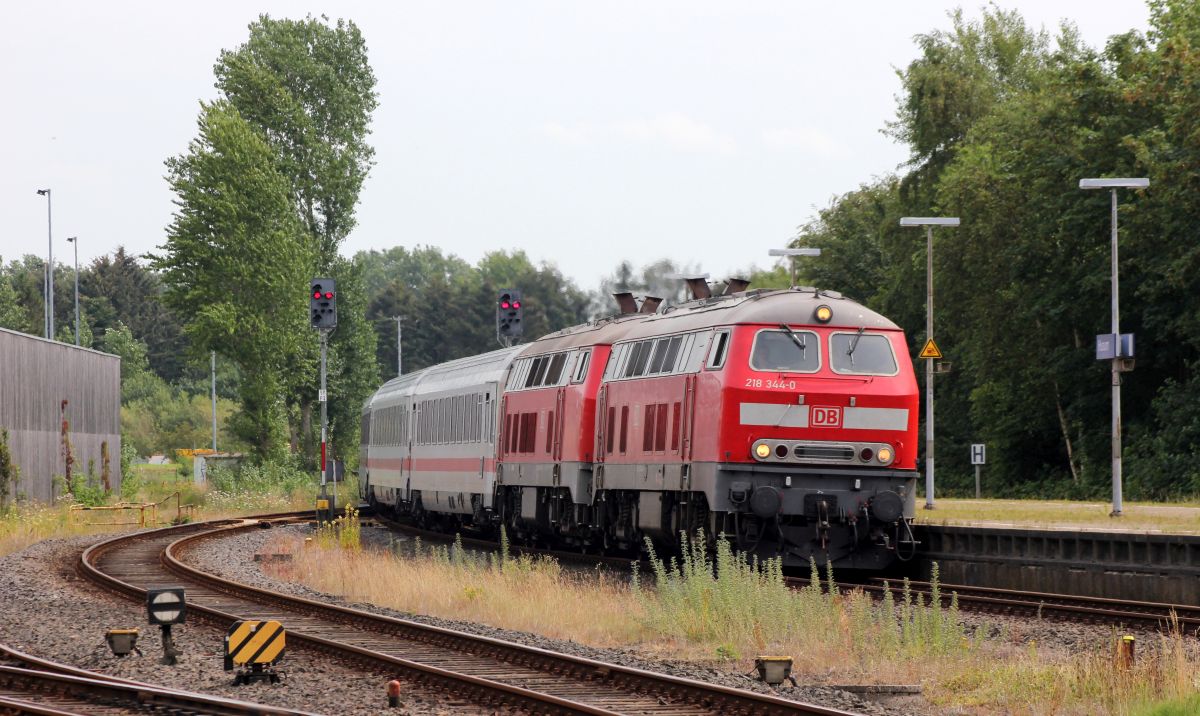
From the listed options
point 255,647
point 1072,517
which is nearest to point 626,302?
point 1072,517

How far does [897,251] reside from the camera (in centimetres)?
7088

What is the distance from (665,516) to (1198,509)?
49.0 ft

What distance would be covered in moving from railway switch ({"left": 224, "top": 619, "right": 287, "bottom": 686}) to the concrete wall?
3139cm

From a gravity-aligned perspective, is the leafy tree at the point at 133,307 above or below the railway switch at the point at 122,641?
above

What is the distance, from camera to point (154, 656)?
16.2 meters

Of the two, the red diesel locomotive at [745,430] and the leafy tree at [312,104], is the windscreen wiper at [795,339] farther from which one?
the leafy tree at [312,104]

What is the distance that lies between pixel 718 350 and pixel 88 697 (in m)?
11.8

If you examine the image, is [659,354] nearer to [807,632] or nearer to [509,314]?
[807,632]

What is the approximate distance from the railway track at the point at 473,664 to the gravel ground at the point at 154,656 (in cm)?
31

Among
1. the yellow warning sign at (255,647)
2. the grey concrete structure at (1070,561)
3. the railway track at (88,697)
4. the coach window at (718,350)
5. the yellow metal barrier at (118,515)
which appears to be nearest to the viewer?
the railway track at (88,697)

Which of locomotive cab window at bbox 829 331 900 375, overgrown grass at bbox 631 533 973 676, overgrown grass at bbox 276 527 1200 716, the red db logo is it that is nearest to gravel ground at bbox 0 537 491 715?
overgrown grass at bbox 276 527 1200 716

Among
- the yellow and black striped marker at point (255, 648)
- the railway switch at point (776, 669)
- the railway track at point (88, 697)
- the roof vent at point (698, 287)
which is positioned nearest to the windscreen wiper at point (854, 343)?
the roof vent at point (698, 287)

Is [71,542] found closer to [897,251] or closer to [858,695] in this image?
[858,695]

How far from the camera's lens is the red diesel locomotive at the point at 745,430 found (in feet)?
73.9
